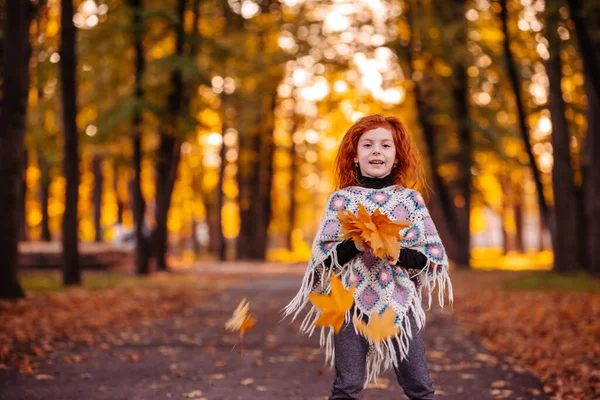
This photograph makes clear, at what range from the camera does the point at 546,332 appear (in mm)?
9711

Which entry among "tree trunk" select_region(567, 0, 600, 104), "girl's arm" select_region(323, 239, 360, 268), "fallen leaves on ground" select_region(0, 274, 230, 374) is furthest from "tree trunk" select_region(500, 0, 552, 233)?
"girl's arm" select_region(323, 239, 360, 268)

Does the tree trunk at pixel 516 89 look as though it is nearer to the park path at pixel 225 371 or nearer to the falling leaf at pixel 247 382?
the park path at pixel 225 371

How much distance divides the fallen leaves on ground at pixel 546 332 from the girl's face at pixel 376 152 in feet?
9.90

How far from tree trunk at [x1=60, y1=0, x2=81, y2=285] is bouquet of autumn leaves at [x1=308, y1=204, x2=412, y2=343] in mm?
11942

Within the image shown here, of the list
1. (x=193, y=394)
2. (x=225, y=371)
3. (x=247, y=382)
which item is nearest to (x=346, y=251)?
(x=193, y=394)

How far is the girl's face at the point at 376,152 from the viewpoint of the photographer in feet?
13.7

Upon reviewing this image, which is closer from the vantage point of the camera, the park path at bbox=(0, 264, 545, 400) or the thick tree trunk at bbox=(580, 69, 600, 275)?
the park path at bbox=(0, 264, 545, 400)

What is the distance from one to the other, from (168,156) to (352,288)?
17.2 m

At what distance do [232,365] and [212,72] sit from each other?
14629 mm

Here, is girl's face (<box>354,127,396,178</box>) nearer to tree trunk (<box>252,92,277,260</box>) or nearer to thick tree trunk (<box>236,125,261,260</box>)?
thick tree trunk (<box>236,125,261,260</box>)

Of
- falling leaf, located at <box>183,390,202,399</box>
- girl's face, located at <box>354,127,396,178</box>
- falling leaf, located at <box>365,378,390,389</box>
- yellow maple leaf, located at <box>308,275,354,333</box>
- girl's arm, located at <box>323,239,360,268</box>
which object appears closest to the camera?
yellow maple leaf, located at <box>308,275,354,333</box>

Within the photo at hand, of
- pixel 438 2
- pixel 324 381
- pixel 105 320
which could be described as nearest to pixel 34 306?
pixel 105 320

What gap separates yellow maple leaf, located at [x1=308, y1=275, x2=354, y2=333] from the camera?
3.69 metres

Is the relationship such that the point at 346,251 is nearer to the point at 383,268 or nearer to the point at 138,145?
the point at 383,268
